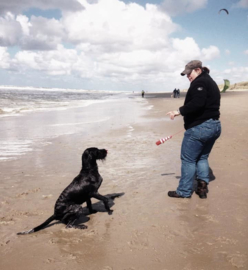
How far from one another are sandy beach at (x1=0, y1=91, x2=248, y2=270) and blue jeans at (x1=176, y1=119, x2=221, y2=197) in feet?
1.03

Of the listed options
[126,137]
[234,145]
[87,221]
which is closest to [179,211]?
[87,221]

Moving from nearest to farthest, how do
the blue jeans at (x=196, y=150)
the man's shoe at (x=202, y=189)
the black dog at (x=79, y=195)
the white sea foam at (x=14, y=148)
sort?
the black dog at (x=79, y=195) < the blue jeans at (x=196, y=150) < the man's shoe at (x=202, y=189) < the white sea foam at (x=14, y=148)

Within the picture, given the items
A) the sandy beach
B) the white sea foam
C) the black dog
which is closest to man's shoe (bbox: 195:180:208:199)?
the sandy beach

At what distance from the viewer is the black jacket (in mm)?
4176

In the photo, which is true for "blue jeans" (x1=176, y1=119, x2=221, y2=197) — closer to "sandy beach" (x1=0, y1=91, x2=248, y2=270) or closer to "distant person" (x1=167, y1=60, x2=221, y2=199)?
"distant person" (x1=167, y1=60, x2=221, y2=199)

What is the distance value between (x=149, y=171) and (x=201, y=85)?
103 inches

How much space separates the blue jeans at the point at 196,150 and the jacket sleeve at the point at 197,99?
1.09ft

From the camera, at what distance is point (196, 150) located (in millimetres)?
4441

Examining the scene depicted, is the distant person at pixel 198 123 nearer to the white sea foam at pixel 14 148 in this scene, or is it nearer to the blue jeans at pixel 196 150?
the blue jeans at pixel 196 150

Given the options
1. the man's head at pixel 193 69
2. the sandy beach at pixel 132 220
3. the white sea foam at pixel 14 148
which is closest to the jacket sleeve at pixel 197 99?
the man's head at pixel 193 69

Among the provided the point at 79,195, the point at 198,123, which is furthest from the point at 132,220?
the point at 198,123

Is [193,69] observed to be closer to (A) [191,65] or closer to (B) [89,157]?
(A) [191,65]

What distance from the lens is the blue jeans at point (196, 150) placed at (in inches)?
171

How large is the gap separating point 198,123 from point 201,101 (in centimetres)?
39
